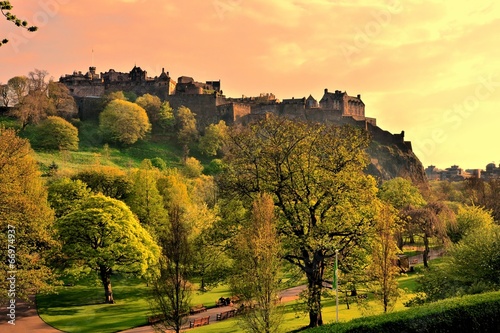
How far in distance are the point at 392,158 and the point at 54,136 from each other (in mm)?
86166

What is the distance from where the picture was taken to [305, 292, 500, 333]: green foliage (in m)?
16.9

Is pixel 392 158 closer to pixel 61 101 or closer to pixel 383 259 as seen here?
pixel 61 101

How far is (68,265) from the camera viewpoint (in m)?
36.7

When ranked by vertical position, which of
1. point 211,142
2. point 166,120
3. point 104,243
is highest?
point 166,120

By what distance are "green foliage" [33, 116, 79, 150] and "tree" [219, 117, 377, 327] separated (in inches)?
3056

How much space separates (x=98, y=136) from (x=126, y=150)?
8448 mm

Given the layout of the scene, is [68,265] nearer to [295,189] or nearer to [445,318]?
[295,189]

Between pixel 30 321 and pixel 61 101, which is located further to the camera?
pixel 61 101

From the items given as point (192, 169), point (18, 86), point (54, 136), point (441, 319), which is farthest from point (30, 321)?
point (18, 86)

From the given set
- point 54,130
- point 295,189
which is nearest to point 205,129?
point 54,130

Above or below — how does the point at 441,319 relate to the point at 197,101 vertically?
below

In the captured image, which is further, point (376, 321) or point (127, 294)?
point (127, 294)

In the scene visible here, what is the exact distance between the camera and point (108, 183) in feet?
192

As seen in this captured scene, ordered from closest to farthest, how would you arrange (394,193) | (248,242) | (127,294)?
(248,242) → (127,294) → (394,193)
